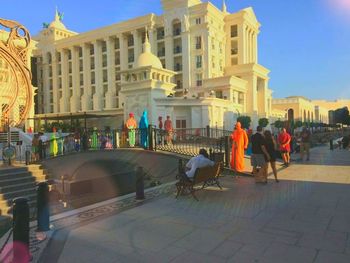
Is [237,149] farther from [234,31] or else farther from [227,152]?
[234,31]

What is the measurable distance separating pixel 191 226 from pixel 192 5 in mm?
58510

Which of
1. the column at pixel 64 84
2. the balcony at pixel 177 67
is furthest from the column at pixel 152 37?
the column at pixel 64 84

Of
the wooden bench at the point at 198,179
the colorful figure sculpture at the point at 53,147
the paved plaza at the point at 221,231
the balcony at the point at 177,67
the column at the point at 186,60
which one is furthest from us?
the balcony at the point at 177,67

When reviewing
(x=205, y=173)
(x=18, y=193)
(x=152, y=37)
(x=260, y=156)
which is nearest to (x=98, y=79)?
(x=152, y=37)

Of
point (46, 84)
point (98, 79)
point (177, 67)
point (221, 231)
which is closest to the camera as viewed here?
point (221, 231)

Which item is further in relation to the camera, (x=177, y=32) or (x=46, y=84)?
(x=46, y=84)

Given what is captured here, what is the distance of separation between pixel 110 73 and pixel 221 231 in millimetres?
68205

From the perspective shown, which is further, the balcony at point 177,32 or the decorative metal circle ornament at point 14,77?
the balcony at point 177,32

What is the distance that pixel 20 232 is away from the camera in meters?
4.58

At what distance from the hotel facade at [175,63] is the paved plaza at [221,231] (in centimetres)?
2304

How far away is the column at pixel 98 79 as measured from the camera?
235 ft

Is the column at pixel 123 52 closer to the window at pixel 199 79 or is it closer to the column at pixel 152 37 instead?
the column at pixel 152 37

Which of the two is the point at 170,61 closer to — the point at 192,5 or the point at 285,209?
the point at 192,5

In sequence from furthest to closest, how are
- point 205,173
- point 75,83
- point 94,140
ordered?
point 75,83
point 94,140
point 205,173
